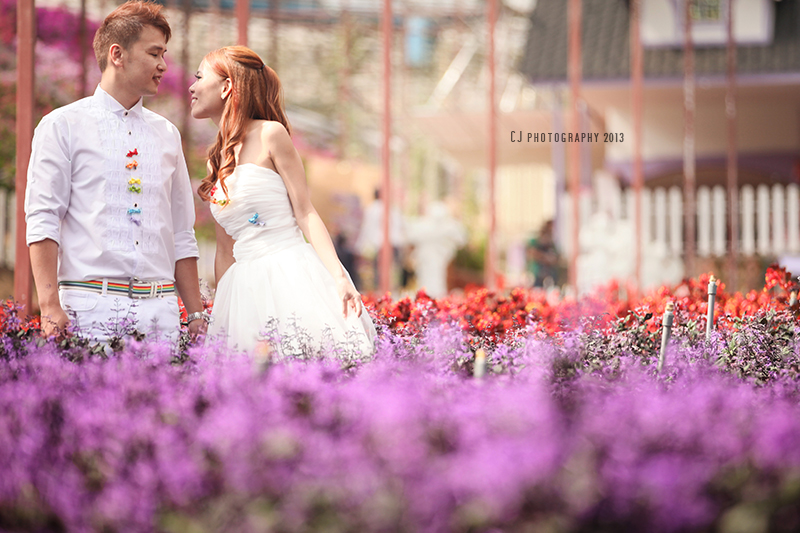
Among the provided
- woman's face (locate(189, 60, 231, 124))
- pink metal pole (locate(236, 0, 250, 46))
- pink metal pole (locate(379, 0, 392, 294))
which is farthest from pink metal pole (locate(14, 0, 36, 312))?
pink metal pole (locate(379, 0, 392, 294))

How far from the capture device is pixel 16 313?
11.1ft

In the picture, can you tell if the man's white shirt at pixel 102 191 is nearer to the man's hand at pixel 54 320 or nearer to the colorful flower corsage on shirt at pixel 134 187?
the colorful flower corsage on shirt at pixel 134 187

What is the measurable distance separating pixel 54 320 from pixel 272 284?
0.72 metres

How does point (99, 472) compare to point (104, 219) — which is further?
point (104, 219)

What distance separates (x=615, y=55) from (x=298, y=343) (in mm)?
13198

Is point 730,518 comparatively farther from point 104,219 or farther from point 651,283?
point 651,283

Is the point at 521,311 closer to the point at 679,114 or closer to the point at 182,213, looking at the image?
the point at 182,213

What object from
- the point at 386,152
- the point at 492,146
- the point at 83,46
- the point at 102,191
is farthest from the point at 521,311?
the point at 492,146

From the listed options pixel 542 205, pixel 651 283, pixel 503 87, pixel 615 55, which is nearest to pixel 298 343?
pixel 651 283

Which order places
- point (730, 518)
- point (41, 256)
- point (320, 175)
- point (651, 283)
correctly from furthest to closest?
point (320, 175) → point (651, 283) → point (41, 256) → point (730, 518)

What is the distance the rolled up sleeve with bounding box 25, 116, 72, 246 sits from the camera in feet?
9.14

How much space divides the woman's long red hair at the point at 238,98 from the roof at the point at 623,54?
12.3m

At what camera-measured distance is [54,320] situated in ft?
8.98

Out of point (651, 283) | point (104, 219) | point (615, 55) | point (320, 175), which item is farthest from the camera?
point (320, 175)
